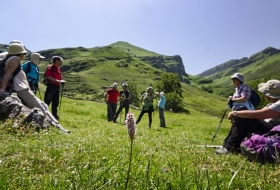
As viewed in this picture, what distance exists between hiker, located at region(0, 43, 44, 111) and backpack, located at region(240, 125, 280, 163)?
7.98 metres

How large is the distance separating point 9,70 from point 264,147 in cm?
889

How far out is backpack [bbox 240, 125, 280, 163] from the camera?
18.3 ft

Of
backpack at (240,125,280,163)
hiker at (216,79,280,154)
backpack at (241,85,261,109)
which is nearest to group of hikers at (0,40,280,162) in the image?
hiker at (216,79,280,154)

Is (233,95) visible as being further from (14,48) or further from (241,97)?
(14,48)

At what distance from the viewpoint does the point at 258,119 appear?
6969 millimetres

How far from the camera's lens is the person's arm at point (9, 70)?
8.76 meters

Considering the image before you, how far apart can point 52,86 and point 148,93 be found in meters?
8.60

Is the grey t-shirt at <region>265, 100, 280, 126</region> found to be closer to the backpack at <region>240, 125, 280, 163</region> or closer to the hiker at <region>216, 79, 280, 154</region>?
the hiker at <region>216, 79, 280, 154</region>

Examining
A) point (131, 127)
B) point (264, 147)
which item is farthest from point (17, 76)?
point (264, 147)

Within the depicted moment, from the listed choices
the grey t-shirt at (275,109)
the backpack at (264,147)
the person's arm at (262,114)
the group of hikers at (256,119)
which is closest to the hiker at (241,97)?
the group of hikers at (256,119)

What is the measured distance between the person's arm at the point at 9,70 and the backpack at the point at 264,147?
8.47 meters

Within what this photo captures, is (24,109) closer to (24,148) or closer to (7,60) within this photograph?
(7,60)

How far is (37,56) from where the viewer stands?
37.8 ft

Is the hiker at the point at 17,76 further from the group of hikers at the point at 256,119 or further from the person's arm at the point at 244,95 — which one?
the person's arm at the point at 244,95
